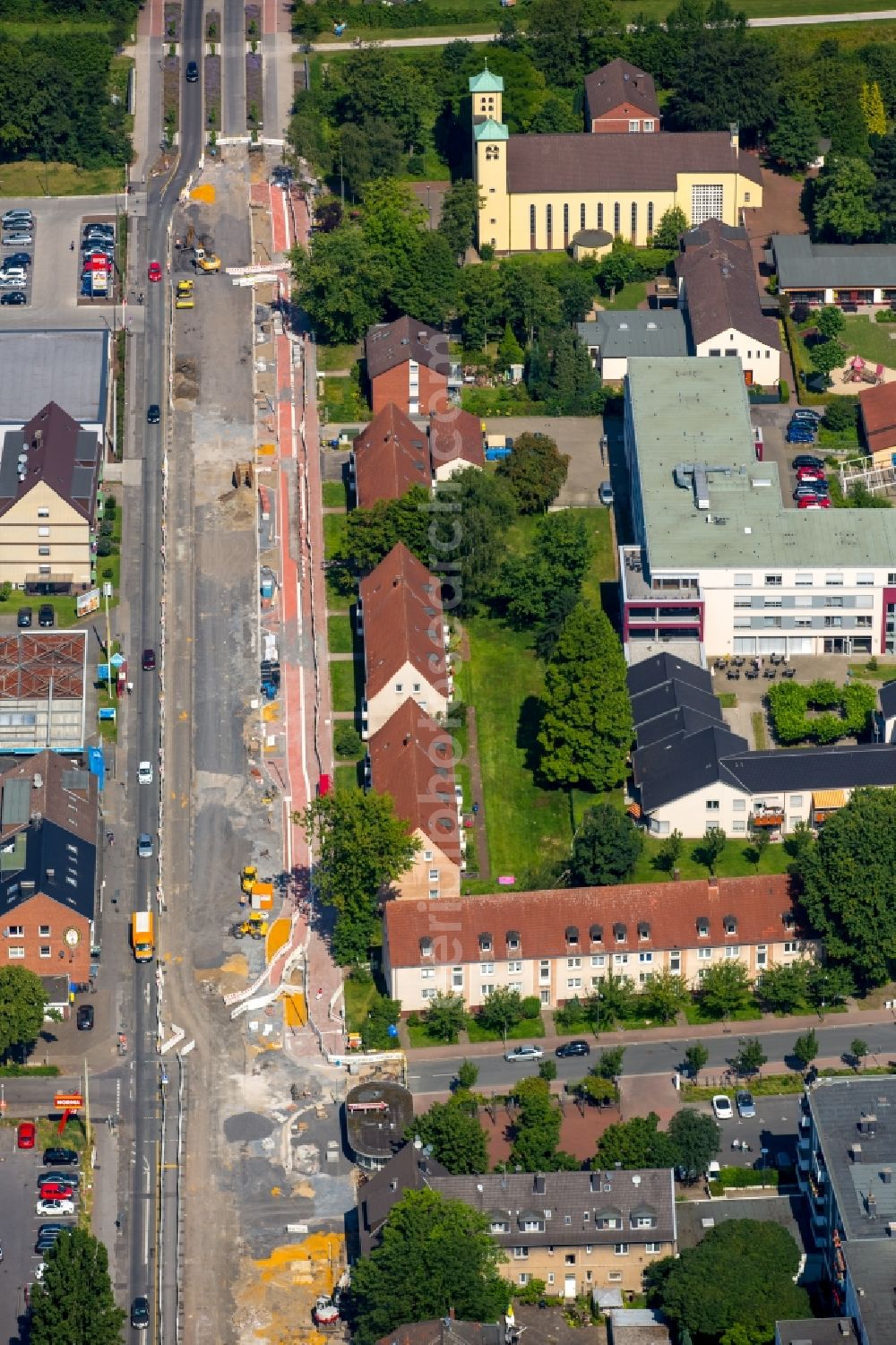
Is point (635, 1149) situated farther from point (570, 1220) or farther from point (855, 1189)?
point (855, 1189)

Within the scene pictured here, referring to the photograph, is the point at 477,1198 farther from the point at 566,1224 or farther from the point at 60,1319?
the point at 60,1319

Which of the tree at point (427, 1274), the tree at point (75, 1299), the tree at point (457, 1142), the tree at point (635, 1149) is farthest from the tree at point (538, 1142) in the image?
the tree at point (75, 1299)

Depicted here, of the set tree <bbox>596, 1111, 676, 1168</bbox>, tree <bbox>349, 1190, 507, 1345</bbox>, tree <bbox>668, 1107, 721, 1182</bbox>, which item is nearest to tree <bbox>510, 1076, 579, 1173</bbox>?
tree <bbox>596, 1111, 676, 1168</bbox>

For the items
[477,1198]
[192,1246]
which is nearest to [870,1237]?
[477,1198]

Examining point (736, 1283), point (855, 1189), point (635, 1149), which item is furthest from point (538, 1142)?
point (855, 1189)

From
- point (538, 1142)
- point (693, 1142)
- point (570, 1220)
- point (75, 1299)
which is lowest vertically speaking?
point (75, 1299)

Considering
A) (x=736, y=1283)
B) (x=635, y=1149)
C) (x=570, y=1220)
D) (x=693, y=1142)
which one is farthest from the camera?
(x=693, y=1142)
